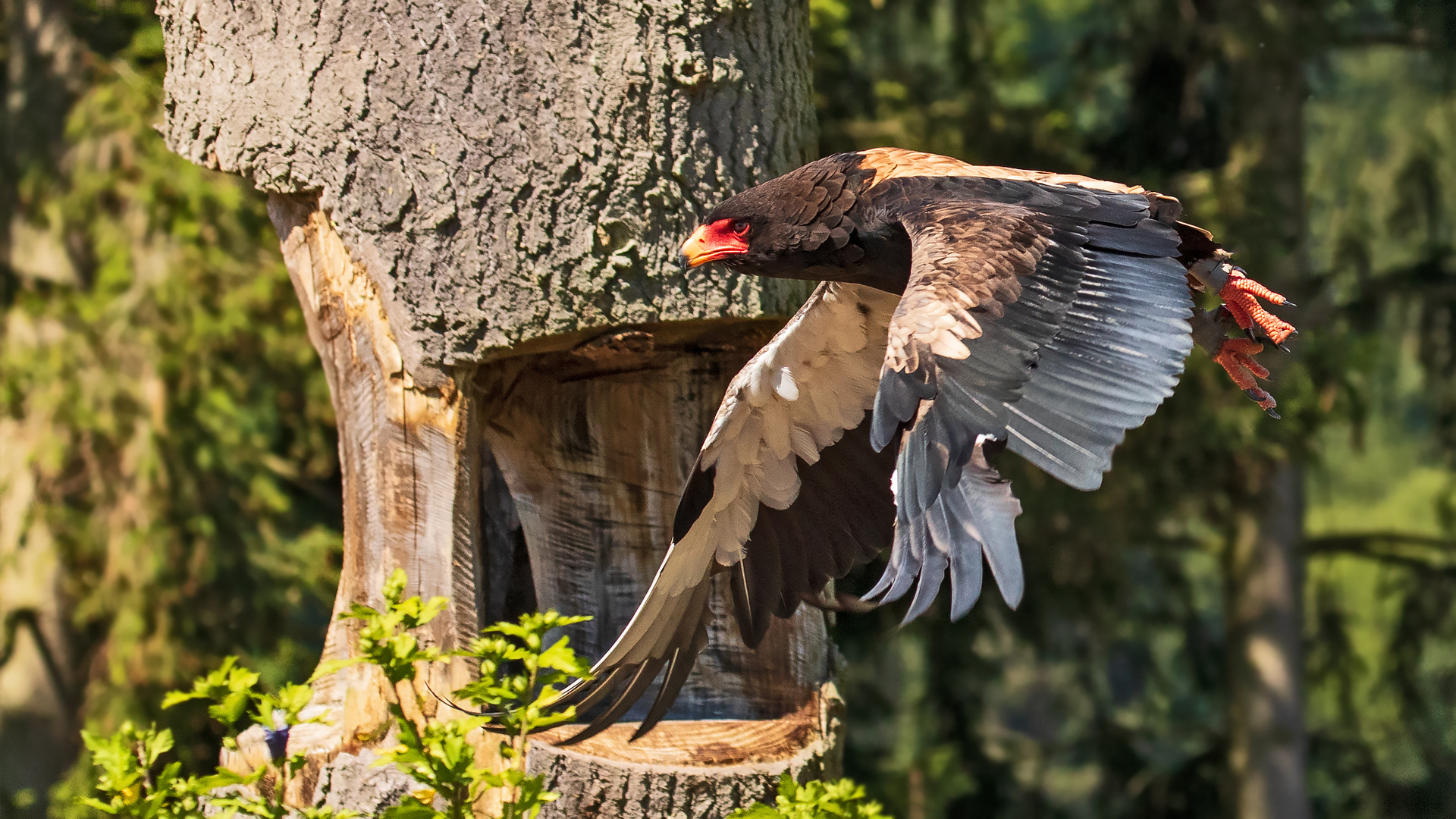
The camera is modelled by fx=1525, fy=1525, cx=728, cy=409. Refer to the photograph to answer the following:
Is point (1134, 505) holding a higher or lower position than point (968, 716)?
higher

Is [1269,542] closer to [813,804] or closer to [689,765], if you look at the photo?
[689,765]

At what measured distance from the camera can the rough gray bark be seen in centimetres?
333

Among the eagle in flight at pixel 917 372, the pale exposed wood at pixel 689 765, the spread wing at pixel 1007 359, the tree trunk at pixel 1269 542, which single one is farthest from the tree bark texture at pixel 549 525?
the tree trunk at pixel 1269 542

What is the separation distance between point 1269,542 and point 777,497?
5.01 m

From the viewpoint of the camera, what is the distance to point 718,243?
10.5 feet

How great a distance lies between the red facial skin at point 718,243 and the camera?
10.5ft

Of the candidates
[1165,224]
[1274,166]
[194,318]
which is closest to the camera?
[1165,224]

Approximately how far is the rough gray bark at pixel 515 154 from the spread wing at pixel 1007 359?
2.25 feet

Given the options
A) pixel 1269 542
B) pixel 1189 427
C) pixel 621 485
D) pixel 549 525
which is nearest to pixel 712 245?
pixel 621 485

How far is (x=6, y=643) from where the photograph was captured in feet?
21.5

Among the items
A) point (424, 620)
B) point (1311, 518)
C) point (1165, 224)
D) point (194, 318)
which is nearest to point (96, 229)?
point (194, 318)

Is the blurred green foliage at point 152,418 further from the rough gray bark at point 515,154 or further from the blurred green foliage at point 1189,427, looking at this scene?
the rough gray bark at point 515,154

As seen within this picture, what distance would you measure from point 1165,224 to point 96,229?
16.5 ft

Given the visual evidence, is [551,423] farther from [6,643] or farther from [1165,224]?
[6,643]
